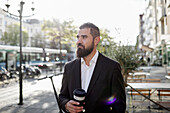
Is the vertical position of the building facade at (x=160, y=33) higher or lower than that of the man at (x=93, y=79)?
higher

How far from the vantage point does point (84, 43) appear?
1899mm

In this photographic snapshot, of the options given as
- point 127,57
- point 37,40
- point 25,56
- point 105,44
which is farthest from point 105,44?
point 37,40

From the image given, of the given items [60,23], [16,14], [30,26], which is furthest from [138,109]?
[30,26]

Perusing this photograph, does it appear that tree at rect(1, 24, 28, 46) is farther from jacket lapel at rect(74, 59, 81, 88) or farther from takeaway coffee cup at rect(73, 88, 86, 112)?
takeaway coffee cup at rect(73, 88, 86, 112)

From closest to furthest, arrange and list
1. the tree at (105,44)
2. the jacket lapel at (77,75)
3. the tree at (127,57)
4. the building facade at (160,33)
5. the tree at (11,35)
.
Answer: the jacket lapel at (77,75)
the tree at (127,57)
the tree at (105,44)
the building facade at (160,33)
the tree at (11,35)

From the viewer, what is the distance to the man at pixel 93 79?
69.9 inches

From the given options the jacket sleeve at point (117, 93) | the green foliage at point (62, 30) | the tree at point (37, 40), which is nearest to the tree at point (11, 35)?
the tree at point (37, 40)

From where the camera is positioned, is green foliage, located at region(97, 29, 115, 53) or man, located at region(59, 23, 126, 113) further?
green foliage, located at region(97, 29, 115, 53)

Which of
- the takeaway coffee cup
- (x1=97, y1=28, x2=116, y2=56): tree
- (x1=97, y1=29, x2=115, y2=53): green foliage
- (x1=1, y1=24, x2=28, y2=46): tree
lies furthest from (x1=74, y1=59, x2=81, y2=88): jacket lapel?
(x1=1, y1=24, x2=28, y2=46): tree

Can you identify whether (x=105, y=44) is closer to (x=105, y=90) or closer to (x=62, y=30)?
(x=105, y=90)

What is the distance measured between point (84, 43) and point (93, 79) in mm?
398

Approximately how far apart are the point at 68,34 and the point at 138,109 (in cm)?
1979

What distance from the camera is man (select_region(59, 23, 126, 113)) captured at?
1.78m

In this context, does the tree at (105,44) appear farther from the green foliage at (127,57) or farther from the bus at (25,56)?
the bus at (25,56)
